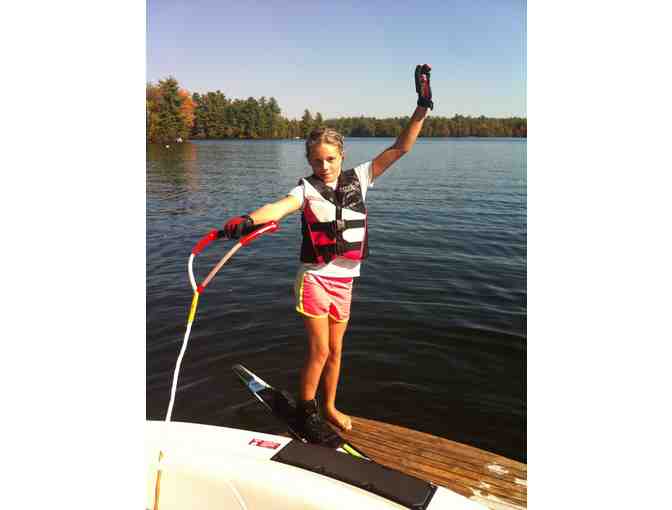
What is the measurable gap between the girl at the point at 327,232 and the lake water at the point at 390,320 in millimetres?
710

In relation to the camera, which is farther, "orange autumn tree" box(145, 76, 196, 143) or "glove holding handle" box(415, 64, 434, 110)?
"orange autumn tree" box(145, 76, 196, 143)

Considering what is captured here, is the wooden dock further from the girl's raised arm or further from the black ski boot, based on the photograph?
the girl's raised arm

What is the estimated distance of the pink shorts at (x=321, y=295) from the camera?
1.80 meters

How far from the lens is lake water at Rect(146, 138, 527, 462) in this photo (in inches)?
114

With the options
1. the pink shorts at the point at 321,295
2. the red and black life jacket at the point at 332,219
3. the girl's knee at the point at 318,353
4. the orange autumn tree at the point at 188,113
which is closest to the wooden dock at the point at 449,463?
the girl's knee at the point at 318,353

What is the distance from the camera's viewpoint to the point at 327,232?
179 centimetres

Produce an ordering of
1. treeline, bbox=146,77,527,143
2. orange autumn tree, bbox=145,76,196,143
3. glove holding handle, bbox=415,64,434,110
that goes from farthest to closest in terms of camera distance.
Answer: orange autumn tree, bbox=145,76,196,143 → treeline, bbox=146,77,527,143 → glove holding handle, bbox=415,64,434,110

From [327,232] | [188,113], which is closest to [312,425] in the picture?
[327,232]

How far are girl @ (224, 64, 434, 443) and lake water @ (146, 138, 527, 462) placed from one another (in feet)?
2.33

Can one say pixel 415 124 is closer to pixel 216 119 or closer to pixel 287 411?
pixel 287 411

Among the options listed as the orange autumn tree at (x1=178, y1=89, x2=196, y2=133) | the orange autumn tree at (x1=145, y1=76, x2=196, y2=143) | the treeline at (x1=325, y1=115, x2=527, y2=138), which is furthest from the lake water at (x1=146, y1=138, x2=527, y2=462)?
the orange autumn tree at (x1=178, y1=89, x2=196, y2=133)
